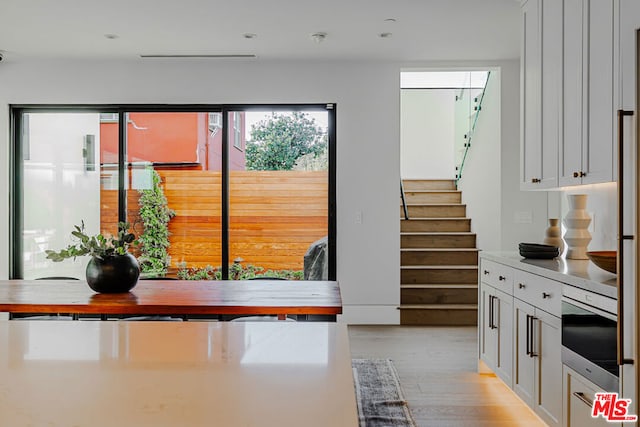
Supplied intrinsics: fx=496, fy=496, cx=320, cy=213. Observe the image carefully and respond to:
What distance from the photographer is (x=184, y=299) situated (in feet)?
8.70

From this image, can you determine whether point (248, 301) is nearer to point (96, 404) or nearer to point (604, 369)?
point (604, 369)

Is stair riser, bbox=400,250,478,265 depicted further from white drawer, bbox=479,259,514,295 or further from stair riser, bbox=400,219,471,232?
white drawer, bbox=479,259,514,295

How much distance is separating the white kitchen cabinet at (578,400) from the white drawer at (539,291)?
11.8 inches

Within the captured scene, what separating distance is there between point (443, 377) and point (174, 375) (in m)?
3.01

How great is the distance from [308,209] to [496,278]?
2.41m

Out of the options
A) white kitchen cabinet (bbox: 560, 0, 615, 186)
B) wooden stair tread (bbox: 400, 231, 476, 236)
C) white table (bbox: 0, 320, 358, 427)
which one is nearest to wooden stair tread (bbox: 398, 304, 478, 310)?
wooden stair tread (bbox: 400, 231, 476, 236)

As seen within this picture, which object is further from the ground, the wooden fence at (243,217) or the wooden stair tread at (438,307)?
the wooden fence at (243,217)

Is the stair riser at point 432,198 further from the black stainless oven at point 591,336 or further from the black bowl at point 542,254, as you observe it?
the black stainless oven at point 591,336

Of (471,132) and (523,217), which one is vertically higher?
(471,132)

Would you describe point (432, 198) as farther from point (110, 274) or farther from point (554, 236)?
point (110, 274)

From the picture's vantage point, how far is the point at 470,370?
3.71 m

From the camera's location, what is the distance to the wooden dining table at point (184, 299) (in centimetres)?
245

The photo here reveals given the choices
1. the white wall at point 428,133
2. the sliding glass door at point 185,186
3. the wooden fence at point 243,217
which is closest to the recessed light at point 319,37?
the sliding glass door at point 185,186

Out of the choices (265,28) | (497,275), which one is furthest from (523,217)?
(265,28)
